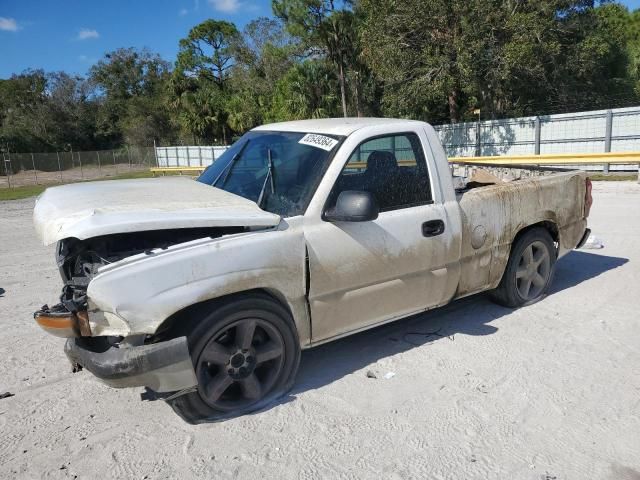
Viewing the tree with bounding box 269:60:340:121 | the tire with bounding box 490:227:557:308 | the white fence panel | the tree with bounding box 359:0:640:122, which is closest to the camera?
the tire with bounding box 490:227:557:308

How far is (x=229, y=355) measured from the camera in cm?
323

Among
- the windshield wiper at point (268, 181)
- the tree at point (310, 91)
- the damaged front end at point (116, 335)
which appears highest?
the tree at point (310, 91)

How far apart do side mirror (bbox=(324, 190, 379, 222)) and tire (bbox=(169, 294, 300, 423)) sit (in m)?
0.73

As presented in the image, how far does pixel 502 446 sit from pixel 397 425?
60 cm

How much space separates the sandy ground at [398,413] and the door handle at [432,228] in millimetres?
954

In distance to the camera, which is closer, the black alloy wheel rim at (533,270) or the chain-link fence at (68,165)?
the black alloy wheel rim at (533,270)

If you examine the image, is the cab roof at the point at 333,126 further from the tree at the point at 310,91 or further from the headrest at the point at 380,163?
the tree at the point at 310,91

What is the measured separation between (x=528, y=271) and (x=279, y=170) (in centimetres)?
276

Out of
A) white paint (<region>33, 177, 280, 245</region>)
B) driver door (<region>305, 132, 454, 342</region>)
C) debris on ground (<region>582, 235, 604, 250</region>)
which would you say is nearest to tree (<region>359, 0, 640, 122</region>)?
debris on ground (<region>582, 235, 604, 250</region>)

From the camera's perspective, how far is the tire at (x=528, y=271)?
4.89 metres

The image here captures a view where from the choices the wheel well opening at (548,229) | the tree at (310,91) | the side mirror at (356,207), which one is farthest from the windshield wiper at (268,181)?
the tree at (310,91)

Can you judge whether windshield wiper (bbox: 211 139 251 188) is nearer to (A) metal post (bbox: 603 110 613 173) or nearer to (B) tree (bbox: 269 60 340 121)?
(A) metal post (bbox: 603 110 613 173)

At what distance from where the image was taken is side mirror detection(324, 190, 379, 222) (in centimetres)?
333

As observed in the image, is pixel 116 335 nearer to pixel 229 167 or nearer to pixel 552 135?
pixel 229 167
